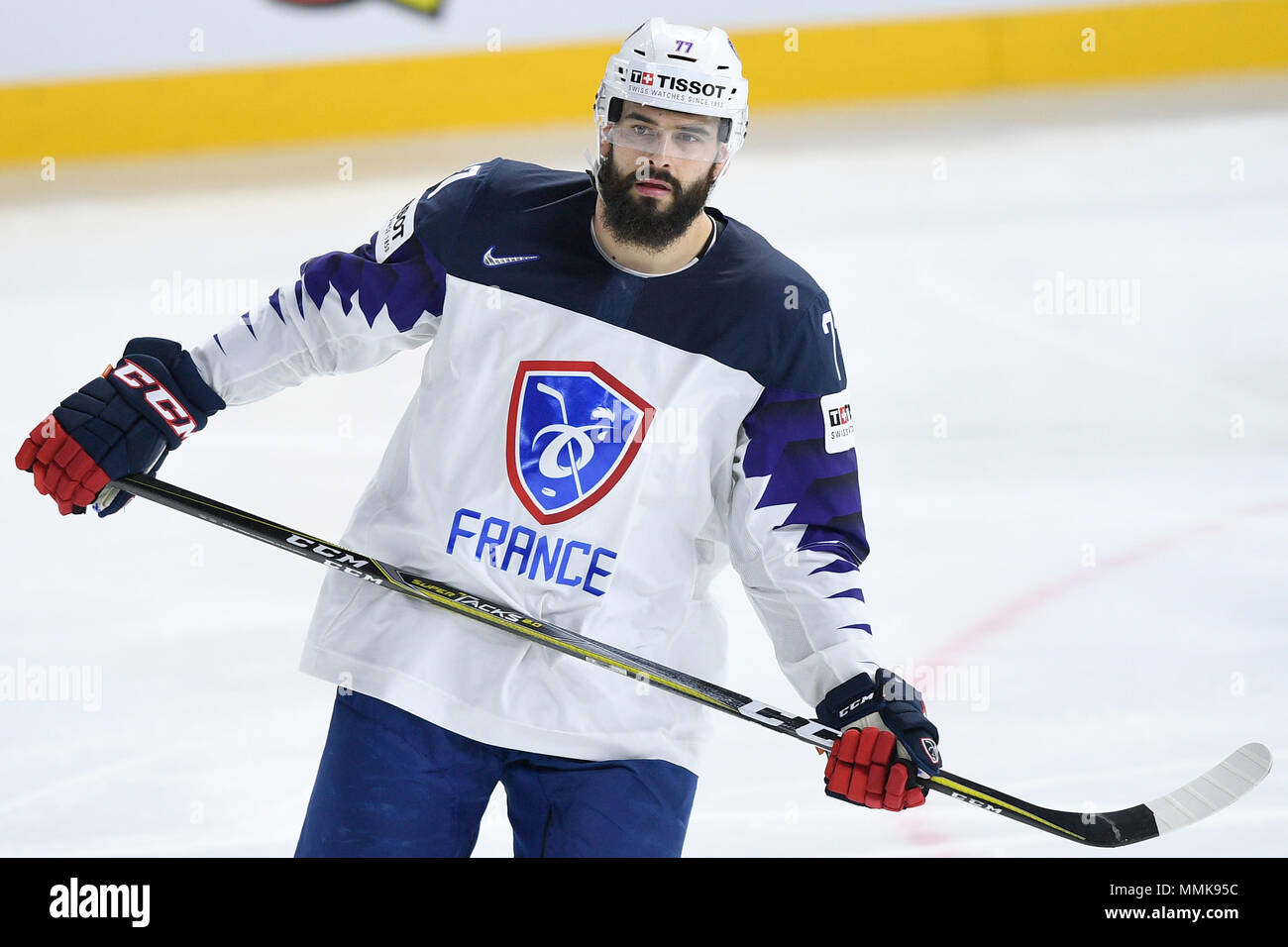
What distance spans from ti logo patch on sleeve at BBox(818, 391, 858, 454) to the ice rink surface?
40 centimetres

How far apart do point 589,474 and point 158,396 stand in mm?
592

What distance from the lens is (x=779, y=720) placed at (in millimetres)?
2113

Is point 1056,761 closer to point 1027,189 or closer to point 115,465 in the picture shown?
point 115,465

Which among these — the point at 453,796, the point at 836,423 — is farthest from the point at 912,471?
the point at 453,796

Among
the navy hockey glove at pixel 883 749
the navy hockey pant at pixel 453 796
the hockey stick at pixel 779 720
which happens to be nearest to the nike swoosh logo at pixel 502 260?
the hockey stick at pixel 779 720

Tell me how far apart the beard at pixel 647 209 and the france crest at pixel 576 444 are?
0.58ft

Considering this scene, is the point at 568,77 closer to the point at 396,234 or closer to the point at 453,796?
the point at 396,234

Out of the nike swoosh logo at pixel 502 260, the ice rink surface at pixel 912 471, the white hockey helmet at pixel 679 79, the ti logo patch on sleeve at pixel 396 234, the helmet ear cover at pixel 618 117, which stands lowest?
the ice rink surface at pixel 912 471

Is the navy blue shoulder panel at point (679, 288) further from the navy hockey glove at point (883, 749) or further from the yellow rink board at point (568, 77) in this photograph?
the yellow rink board at point (568, 77)

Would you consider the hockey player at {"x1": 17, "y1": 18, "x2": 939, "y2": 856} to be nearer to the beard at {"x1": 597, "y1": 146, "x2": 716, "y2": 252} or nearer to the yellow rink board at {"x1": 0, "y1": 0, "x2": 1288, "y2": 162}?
the beard at {"x1": 597, "y1": 146, "x2": 716, "y2": 252}

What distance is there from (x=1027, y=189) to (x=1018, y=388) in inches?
60.2

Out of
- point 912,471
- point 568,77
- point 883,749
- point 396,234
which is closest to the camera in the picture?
point 883,749

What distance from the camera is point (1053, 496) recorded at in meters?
3.72

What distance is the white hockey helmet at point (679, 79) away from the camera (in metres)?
2.07
